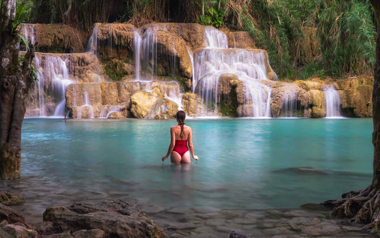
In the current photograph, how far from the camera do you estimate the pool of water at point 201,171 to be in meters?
4.74

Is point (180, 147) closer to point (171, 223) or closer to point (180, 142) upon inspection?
point (180, 142)

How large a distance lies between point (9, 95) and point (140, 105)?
1519 centimetres

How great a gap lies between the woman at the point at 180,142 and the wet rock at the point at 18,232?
12.2 feet

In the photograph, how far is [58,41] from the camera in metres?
27.4

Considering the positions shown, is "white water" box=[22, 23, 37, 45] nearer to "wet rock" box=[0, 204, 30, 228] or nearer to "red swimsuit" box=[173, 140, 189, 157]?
"red swimsuit" box=[173, 140, 189, 157]

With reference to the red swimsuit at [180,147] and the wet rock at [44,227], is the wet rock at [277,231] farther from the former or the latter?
the red swimsuit at [180,147]

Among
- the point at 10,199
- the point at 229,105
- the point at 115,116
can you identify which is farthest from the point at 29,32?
the point at 10,199

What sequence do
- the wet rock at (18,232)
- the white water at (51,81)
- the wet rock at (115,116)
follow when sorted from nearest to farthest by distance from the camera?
the wet rock at (18,232) → the wet rock at (115,116) → the white water at (51,81)

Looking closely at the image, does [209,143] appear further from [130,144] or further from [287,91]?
[287,91]

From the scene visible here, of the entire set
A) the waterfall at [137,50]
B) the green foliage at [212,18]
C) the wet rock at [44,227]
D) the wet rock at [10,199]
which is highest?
the green foliage at [212,18]

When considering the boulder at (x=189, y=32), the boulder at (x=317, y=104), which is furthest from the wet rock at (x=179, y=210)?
the boulder at (x=189, y=32)

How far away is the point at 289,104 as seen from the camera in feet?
72.6

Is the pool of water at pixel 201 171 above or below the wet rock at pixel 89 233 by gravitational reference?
below

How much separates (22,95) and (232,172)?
3.51m
